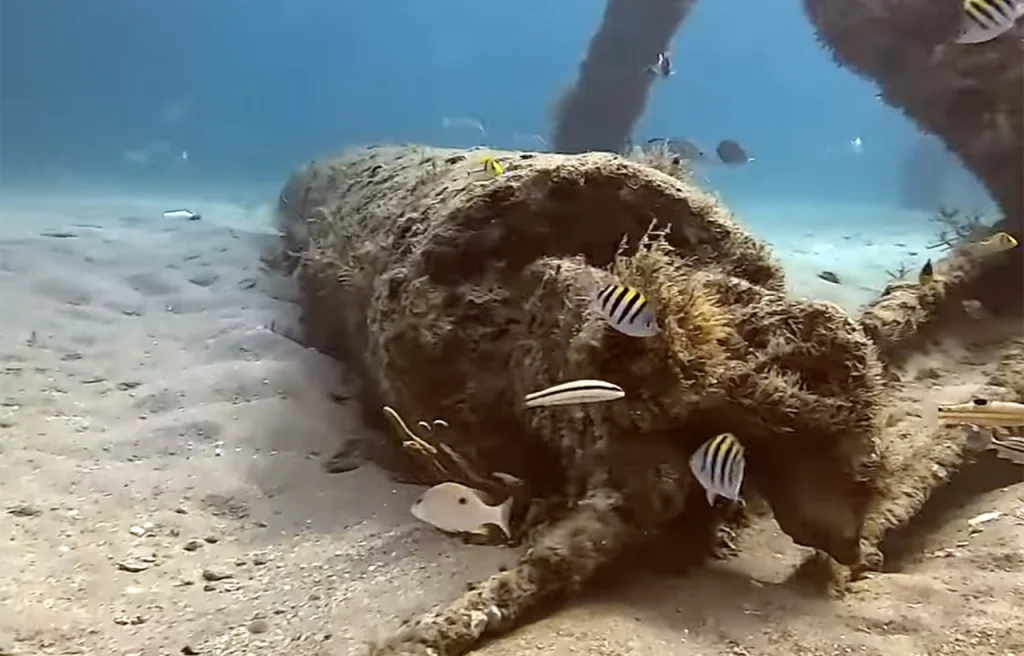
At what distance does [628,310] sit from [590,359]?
0.35 metres

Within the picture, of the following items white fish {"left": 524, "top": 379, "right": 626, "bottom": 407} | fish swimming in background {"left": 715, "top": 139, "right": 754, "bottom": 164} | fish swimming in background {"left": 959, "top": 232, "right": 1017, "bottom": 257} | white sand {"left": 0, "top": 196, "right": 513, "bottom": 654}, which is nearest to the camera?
white fish {"left": 524, "top": 379, "right": 626, "bottom": 407}

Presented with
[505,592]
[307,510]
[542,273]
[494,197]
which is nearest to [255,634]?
[505,592]

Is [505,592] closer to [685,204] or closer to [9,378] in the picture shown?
[685,204]

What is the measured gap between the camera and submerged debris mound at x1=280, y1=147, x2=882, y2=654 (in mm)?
3416

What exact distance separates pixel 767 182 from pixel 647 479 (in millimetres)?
51669

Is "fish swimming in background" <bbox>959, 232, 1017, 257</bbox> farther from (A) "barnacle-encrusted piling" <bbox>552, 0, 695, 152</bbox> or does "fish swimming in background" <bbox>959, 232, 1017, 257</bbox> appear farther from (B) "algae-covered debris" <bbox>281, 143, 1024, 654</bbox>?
(A) "barnacle-encrusted piling" <bbox>552, 0, 695, 152</bbox>

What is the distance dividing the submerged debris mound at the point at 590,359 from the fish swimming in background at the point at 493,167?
0.05 meters

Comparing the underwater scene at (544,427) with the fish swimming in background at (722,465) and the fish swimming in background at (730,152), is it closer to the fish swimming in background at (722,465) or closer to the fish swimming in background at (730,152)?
the fish swimming in background at (722,465)

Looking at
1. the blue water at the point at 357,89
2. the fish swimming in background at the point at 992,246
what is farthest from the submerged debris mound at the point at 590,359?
the blue water at the point at 357,89

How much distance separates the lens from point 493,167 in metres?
4.92

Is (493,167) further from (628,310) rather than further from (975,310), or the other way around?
(975,310)

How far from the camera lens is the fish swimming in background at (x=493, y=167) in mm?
4796

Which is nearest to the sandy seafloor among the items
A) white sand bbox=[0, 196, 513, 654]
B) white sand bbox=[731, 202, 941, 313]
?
white sand bbox=[0, 196, 513, 654]

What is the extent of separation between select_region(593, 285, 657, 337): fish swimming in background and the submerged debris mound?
0.35 feet
